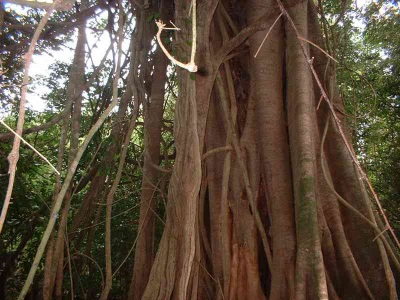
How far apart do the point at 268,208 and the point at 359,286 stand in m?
0.71

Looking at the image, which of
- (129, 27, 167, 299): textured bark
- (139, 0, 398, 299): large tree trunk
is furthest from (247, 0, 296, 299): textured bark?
(129, 27, 167, 299): textured bark

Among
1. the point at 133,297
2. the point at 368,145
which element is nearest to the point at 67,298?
the point at 133,297

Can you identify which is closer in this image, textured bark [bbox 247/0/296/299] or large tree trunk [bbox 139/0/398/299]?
large tree trunk [bbox 139/0/398/299]

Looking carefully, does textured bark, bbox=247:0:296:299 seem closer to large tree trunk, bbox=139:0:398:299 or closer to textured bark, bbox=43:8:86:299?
→ large tree trunk, bbox=139:0:398:299

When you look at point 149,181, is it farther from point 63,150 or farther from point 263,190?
point 263,190

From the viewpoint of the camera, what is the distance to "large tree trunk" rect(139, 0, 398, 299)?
1.93 meters

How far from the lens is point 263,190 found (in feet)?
8.47

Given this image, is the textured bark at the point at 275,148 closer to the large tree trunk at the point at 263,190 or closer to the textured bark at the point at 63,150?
the large tree trunk at the point at 263,190

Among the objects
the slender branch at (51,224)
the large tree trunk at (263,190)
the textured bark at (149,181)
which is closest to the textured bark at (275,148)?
the large tree trunk at (263,190)

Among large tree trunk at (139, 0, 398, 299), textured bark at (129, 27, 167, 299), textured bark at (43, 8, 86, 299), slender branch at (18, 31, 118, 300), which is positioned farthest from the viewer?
textured bark at (129, 27, 167, 299)

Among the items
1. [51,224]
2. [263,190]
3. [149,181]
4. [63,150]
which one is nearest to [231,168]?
[263,190]

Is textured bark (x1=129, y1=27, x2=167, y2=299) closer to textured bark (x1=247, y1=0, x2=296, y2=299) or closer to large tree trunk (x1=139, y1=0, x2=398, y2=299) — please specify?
large tree trunk (x1=139, y1=0, x2=398, y2=299)

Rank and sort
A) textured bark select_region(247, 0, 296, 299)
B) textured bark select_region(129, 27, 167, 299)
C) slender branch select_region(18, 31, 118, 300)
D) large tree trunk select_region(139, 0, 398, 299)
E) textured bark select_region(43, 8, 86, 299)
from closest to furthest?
slender branch select_region(18, 31, 118, 300) → large tree trunk select_region(139, 0, 398, 299) → textured bark select_region(247, 0, 296, 299) → textured bark select_region(43, 8, 86, 299) → textured bark select_region(129, 27, 167, 299)

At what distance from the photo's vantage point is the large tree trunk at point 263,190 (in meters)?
1.93
